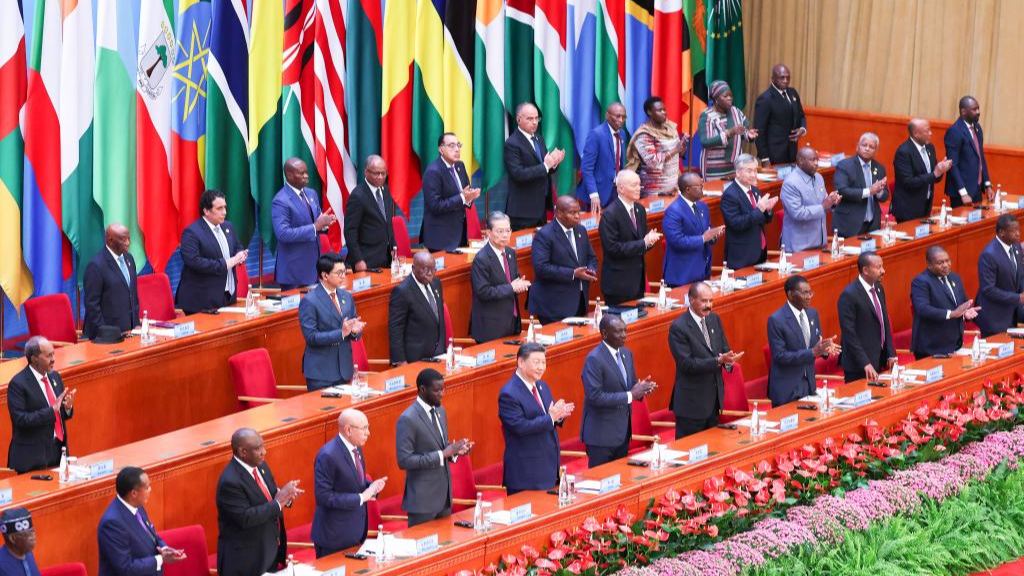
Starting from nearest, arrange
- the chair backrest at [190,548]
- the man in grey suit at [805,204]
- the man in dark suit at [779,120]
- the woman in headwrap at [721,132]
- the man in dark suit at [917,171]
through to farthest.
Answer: the chair backrest at [190,548] → the man in grey suit at [805,204] → the man in dark suit at [917,171] → the woman in headwrap at [721,132] → the man in dark suit at [779,120]

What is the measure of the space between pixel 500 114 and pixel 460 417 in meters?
4.66

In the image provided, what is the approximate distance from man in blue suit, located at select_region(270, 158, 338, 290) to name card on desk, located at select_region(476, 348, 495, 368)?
1825 millimetres

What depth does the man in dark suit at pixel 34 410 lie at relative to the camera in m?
9.52

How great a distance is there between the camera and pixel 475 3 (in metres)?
14.8

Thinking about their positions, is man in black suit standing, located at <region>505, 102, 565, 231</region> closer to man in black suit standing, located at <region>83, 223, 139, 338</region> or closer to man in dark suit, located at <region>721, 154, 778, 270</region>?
man in dark suit, located at <region>721, 154, 778, 270</region>

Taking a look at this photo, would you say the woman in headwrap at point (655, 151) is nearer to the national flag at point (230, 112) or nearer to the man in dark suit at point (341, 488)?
the national flag at point (230, 112)

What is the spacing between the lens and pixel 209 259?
38.5 ft

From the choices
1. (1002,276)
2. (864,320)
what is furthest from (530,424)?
(1002,276)

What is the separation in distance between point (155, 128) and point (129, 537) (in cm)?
Result: 511

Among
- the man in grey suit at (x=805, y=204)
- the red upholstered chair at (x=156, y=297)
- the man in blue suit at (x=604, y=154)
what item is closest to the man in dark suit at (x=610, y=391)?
the red upholstered chair at (x=156, y=297)

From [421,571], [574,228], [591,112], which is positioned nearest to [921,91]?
[591,112]

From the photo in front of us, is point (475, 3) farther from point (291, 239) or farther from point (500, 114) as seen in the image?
point (291, 239)

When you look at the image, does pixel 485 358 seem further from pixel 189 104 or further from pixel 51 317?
pixel 189 104

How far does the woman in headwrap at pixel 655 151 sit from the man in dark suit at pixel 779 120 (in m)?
Result: 1.50
